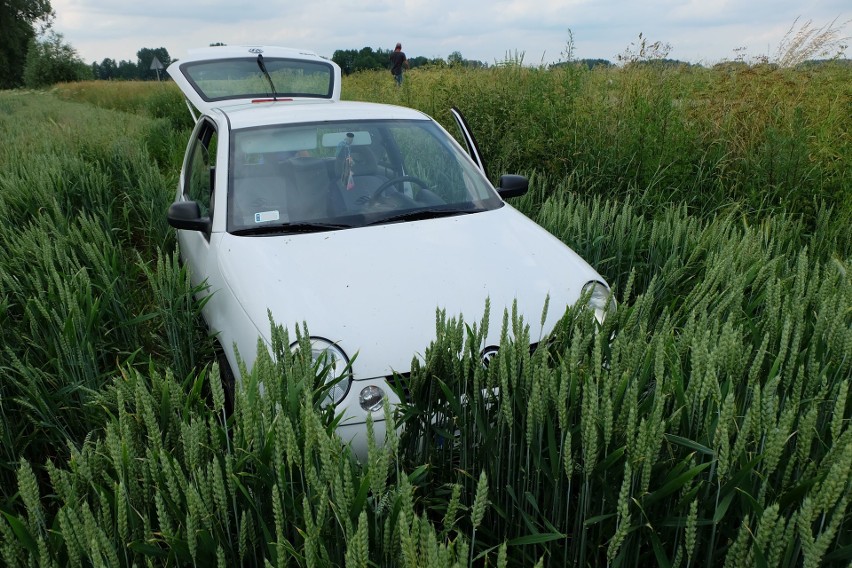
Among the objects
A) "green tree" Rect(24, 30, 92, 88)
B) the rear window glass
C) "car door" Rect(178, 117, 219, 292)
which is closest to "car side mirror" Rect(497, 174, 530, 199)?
"car door" Rect(178, 117, 219, 292)

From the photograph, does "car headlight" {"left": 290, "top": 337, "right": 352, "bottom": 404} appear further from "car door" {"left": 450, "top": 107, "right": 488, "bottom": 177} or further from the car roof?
"car door" {"left": 450, "top": 107, "right": 488, "bottom": 177}

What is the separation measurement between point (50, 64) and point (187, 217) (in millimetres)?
54557

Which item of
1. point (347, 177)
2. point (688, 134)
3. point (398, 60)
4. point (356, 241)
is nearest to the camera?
point (356, 241)

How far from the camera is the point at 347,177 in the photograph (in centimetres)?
351

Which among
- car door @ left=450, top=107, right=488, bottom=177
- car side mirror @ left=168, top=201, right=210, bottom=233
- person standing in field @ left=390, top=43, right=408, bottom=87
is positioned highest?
person standing in field @ left=390, top=43, right=408, bottom=87

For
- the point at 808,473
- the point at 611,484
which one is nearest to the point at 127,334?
the point at 611,484

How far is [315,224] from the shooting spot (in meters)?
3.14

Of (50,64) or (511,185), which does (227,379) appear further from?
(50,64)

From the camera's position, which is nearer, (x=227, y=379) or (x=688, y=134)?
(x=227, y=379)

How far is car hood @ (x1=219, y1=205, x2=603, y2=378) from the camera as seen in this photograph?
7.90 ft

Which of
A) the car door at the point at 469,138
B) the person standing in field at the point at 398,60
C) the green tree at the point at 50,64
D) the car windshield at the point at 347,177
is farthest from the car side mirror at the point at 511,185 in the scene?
the green tree at the point at 50,64

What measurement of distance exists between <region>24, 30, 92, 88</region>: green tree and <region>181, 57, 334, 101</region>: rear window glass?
49.7 meters

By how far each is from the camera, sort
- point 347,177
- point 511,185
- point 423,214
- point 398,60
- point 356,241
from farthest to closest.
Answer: point 398,60, point 511,185, point 347,177, point 423,214, point 356,241

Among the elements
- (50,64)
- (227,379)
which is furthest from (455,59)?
(50,64)
